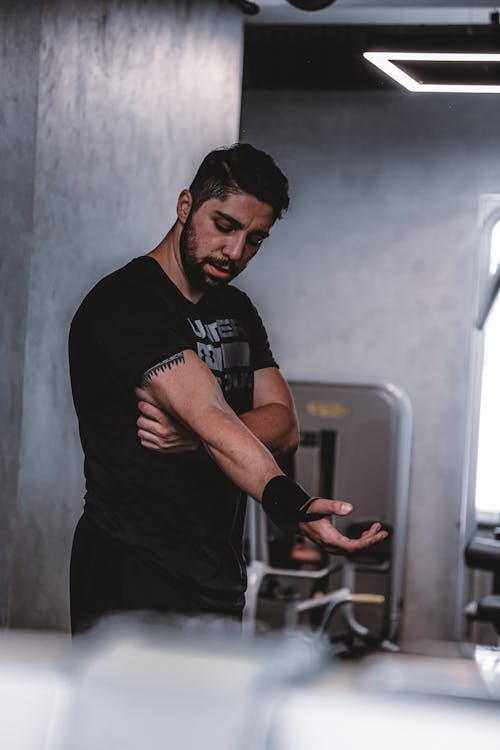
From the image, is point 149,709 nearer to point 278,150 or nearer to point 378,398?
point 378,398

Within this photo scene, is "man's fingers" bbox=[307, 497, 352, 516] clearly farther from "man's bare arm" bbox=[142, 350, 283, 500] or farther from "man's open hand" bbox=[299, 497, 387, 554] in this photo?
"man's bare arm" bbox=[142, 350, 283, 500]

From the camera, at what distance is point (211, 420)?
1.79 metres

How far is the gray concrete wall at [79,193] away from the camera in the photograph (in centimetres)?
306

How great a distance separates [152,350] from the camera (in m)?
1.89

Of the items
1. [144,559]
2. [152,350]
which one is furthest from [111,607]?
[152,350]

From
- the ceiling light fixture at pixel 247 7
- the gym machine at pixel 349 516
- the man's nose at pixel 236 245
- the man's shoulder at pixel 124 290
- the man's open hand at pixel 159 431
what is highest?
the ceiling light fixture at pixel 247 7

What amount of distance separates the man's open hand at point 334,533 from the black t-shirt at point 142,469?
0.39m

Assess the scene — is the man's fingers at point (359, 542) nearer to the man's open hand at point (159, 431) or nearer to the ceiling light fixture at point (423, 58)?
the man's open hand at point (159, 431)

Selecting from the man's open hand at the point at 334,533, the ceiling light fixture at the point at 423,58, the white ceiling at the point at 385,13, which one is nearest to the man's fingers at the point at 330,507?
the man's open hand at the point at 334,533

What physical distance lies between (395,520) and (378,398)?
59 cm

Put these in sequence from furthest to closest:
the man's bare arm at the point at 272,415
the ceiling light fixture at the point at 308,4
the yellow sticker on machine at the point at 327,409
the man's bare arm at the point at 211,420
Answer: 1. the yellow sticker on machine at the point at 327,409
2. the ceiling light fixture at the point at 308,4
3. the man's bare arm at the point at 272,415
4. the man's bare arm at the point at 211,420

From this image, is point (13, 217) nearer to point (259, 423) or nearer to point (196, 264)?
point (196, 264)

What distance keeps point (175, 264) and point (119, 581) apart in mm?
702

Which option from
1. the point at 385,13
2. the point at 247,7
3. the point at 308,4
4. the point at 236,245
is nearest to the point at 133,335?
the point at 236,245
